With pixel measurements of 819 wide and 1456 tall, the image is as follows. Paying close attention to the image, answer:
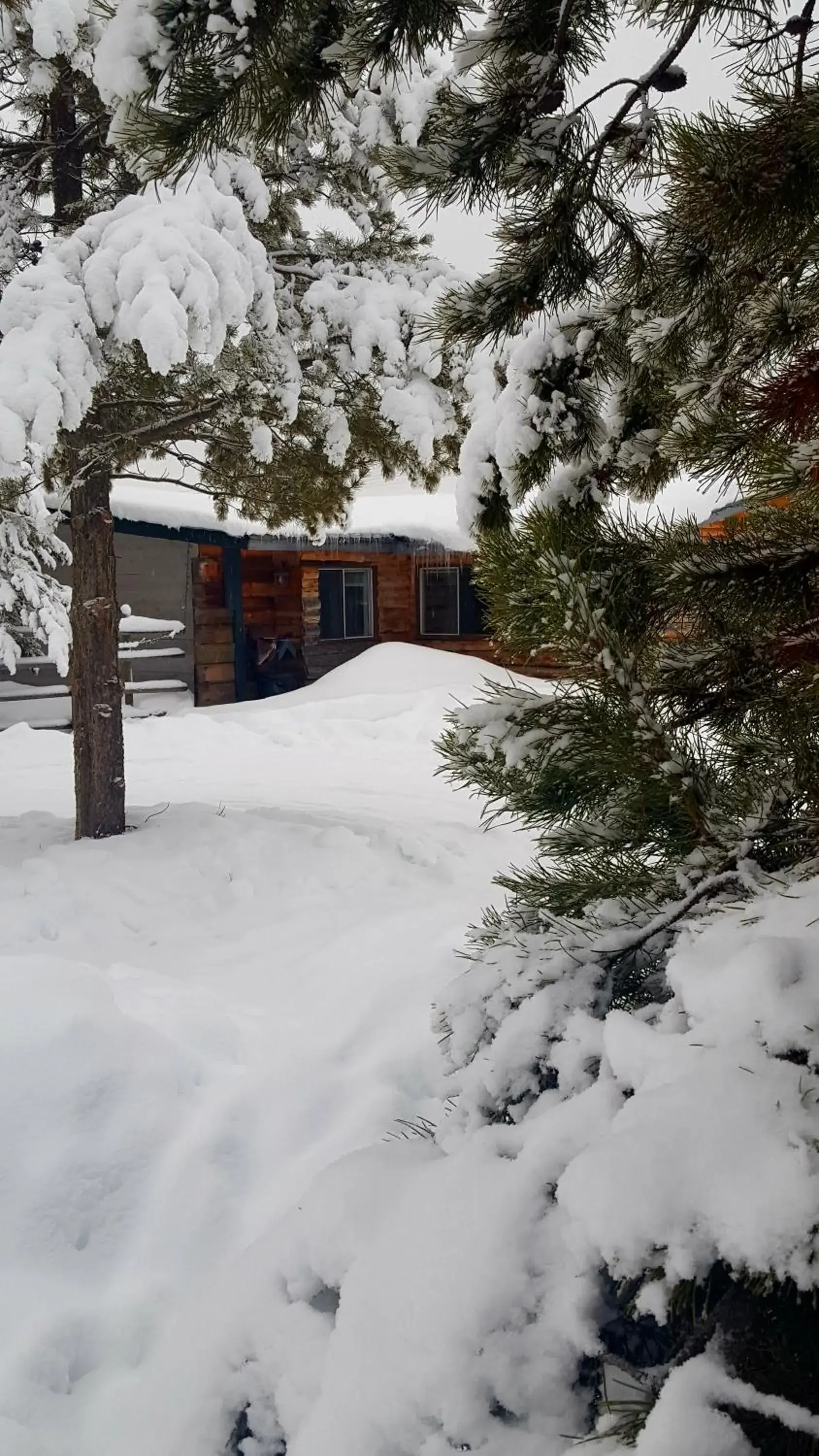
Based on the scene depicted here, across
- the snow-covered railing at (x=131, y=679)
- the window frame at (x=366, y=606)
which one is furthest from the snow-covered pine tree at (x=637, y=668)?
the window frame at (x=366, y=606)

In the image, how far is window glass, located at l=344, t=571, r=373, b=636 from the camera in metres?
19.8

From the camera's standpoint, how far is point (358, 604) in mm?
20000

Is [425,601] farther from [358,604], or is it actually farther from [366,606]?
[358,604]

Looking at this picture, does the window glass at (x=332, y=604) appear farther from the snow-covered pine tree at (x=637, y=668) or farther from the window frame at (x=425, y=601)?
the snow-covered pine tree at (x=637, y=668)

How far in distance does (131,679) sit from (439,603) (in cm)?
721

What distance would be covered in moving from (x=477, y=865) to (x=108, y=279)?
4.70 metres

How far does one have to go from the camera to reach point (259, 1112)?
363 centimetres

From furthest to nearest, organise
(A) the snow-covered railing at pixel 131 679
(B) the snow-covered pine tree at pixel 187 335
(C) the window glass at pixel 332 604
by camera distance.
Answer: (C) the window glass at pixel 332 604 < (A) the snow-covered railing at pixel 131 679 < (B) the snow-covered pine tree at pixel 187 335

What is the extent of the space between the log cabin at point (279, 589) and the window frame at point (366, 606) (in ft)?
0.11

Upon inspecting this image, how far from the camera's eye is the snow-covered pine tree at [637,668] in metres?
1.12

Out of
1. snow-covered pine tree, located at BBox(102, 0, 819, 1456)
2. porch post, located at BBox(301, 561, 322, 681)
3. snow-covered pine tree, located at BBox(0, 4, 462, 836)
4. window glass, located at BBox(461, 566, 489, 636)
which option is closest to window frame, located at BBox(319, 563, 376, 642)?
porch post, located at BBox(301, 561, 322, 681)

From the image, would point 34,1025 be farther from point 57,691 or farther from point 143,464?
point 143,464

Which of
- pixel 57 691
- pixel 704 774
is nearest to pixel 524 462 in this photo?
pixel 704 774

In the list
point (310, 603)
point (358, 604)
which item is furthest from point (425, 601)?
point (310, 603)
